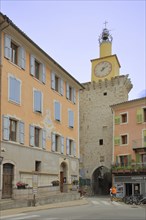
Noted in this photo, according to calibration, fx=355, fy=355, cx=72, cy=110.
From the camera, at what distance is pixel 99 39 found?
5606 centimetres

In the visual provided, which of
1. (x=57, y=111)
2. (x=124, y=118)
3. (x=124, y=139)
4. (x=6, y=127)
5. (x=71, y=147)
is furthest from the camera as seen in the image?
(x=124, y=118)

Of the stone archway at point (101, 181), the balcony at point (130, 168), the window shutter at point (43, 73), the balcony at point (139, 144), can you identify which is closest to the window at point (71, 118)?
the window shutter at point (43, 73)

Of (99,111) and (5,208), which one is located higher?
(99,111)

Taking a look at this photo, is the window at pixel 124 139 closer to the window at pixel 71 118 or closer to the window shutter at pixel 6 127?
the window at pixel 71 118

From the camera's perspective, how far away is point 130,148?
135ft

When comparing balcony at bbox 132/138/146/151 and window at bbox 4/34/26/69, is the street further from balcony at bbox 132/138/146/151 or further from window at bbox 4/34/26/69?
balcony at bbox 132/138/146/151

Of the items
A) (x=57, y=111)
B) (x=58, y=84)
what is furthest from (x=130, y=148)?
(x=58, y=84)

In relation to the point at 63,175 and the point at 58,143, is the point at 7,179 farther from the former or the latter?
the point at 63,175

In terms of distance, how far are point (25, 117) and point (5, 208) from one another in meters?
7.76

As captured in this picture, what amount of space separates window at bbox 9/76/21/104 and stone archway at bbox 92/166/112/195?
2778 cm

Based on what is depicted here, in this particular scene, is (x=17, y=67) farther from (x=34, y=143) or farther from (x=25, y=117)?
(x=34, y=143)

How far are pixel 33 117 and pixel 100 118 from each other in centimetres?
2507

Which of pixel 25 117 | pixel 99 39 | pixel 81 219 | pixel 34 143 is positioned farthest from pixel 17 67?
pixel 99 39

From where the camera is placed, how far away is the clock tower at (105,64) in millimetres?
52384
